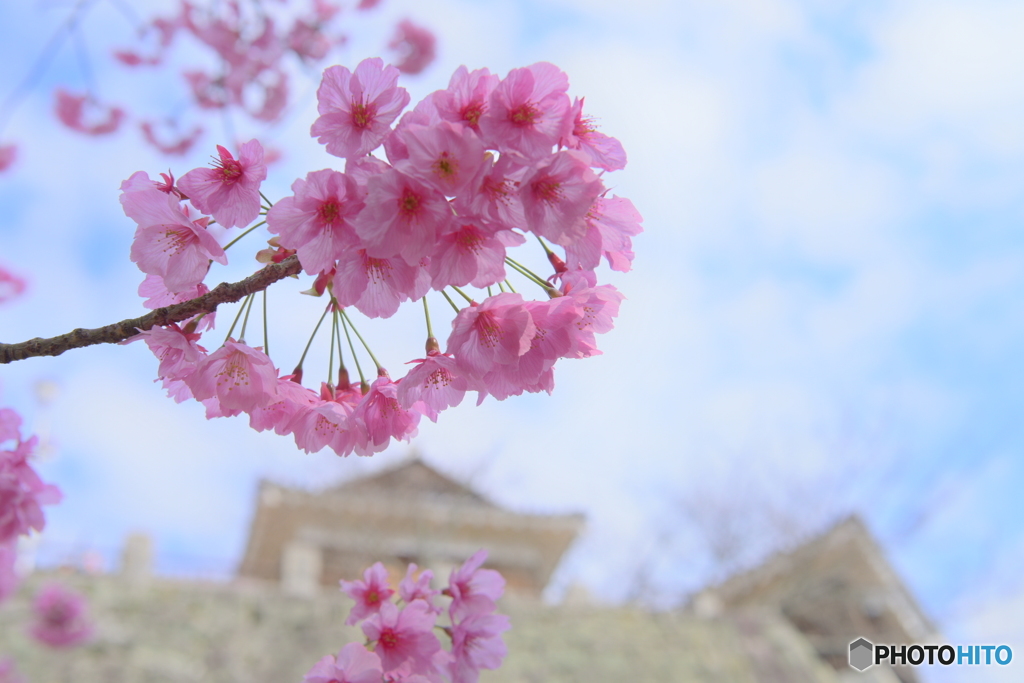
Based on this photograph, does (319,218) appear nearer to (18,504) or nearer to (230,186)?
(230,186)

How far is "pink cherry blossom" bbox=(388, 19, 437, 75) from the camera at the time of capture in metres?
7.67

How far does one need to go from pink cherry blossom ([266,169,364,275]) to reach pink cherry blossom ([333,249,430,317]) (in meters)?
0.03

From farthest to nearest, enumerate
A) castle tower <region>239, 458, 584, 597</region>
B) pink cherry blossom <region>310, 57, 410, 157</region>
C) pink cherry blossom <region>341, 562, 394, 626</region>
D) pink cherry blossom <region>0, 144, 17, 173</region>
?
castle tower <region>239, 458, 584, 597</region>
pink cherry blossom <region>0, 144, 17, 173</region>
pink cherry blossom <region>341, 562, 394, 626</region>
pink cherry blossom <region>310, 57, 410, 157</region>

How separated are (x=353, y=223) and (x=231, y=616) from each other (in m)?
8.78

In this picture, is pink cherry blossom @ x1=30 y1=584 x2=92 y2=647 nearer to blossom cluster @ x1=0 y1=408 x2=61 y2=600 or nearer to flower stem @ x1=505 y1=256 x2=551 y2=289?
blossom cluster @ x1=0 y1=408 x2=61 y2=600

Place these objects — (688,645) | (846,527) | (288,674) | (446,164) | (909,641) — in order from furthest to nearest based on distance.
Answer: (846,527) → (909,641) → (688,645) → (288,674) → (446,164)

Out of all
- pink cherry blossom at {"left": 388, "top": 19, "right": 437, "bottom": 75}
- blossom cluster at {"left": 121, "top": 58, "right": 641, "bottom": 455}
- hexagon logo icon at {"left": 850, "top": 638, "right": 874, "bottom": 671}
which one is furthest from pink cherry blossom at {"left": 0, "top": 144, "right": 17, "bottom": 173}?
hexagon logo icon at {"left": 850, "top": 638, "right": 874, "bottom": 671}

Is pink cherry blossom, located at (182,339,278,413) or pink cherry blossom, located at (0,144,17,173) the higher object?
pink cherry blossom, located at (0,144,17,173)

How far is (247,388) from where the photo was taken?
3.72 feet

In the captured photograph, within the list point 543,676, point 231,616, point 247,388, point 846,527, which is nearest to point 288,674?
point 231,616

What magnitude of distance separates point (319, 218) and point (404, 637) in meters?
0.75

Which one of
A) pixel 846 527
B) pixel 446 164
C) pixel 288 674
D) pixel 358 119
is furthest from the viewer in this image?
pixel 846 527

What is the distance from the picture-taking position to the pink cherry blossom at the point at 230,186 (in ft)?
3.64

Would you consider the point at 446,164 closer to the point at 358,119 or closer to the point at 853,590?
the point at 358,119
